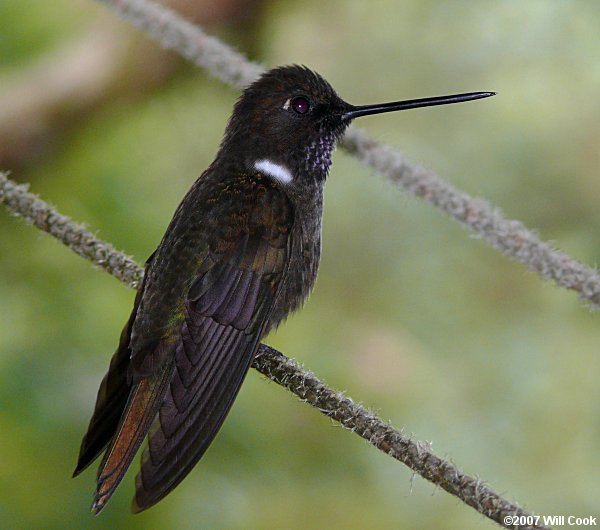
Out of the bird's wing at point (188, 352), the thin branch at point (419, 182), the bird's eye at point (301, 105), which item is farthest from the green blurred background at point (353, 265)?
the thin branch at point (419, 182)

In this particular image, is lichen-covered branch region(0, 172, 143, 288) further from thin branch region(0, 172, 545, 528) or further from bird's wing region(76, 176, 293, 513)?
bird's wing region(76, 176, 293, 513)

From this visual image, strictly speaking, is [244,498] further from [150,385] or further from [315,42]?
[315,42]

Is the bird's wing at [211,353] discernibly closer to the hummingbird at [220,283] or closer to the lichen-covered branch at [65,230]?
the hummingbird at [220,283]

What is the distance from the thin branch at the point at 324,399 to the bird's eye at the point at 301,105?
85 cm

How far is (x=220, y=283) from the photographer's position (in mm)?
2822

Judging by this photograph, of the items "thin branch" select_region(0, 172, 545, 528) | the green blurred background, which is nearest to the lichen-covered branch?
"thin branch" select_region(0, 172, 545, 528)

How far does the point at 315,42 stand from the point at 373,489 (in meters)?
2.97

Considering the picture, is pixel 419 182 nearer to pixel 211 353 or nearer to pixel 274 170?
pixel 274 170

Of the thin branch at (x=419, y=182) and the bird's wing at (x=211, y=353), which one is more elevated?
the thin branch at (x=419, y=182)

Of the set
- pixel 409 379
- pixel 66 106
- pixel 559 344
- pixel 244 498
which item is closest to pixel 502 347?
pixel 559 344

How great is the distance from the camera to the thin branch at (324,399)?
183 cm

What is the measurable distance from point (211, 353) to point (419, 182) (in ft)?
2.65

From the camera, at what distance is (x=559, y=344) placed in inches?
196

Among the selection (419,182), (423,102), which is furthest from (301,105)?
(419,182)
